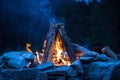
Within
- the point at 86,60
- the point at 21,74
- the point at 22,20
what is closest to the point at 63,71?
the point at 86,60

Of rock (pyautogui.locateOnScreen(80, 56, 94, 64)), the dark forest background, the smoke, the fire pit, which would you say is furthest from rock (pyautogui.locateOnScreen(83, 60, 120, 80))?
the smoke

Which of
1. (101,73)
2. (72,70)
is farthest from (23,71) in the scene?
(101,73)

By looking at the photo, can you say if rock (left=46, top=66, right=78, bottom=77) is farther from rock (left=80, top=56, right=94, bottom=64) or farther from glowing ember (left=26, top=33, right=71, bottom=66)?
glowing ember (left=26, top=33, right=71, bottom=66)

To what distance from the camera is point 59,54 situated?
5328 mm

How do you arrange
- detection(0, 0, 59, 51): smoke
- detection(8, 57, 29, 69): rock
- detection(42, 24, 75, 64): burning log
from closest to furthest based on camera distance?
detection(8, 57, 29, 69): rock, detection(42, 24, 75, 64): burning log, detection(0, 0, 59, 51): smoke

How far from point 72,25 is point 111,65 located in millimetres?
3300

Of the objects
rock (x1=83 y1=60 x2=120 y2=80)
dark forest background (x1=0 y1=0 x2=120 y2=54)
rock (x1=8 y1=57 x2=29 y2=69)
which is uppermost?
dark forest background (x1=0 y1=0 x2=120 y2=54)

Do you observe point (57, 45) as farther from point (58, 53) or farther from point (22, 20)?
point (22, 20)

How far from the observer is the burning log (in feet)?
17.1

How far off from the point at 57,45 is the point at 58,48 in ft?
0.18

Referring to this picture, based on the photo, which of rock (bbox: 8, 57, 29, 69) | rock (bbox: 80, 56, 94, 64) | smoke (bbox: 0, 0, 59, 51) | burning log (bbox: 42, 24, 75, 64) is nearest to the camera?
rock (bbox: 8, 57, 29, 69)

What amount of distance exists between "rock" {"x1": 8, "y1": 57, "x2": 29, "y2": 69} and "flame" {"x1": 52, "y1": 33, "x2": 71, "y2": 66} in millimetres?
862

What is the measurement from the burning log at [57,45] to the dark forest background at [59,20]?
5.96 ft

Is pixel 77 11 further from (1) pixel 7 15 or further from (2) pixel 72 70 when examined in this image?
(2) pixel 72 70
